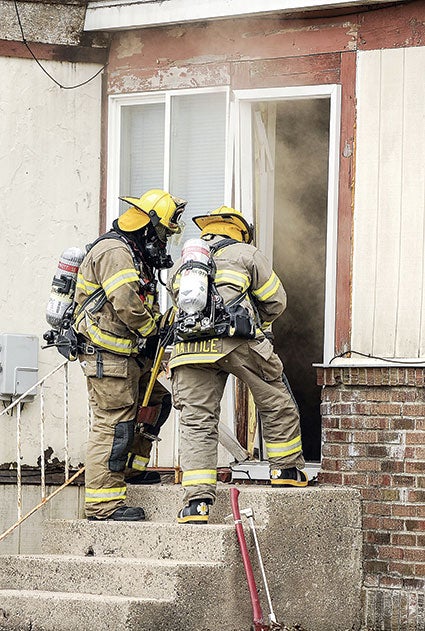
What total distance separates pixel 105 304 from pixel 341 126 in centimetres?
201

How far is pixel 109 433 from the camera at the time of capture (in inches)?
316

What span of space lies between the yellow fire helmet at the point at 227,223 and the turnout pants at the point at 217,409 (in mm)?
715

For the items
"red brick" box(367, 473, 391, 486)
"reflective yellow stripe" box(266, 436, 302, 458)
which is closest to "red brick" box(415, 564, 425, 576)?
"red brick" box(367, 473, 391, 486)

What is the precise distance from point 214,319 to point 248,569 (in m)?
1.44

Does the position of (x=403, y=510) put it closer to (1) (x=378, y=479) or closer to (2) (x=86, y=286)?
(1) (x=378, y=479)

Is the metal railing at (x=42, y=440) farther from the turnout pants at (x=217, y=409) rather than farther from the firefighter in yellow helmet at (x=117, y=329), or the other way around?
the turnout pants at (x=217, y=409)

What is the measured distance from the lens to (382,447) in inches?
321

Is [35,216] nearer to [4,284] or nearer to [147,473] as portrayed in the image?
[4,284]

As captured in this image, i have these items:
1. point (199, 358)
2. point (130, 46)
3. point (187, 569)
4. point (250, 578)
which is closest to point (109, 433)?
point (199, 358)

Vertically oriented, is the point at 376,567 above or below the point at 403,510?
below

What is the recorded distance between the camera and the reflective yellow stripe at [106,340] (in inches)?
317

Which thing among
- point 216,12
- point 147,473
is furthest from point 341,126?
point 147,473

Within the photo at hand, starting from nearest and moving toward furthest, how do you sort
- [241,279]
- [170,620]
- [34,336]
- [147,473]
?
1. [170,620]
2. [241,279]
3. [147,473]
4. [34,336]

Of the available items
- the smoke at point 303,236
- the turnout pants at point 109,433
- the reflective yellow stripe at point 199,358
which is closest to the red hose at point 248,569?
the reflective yellow stripe at point 199,358
